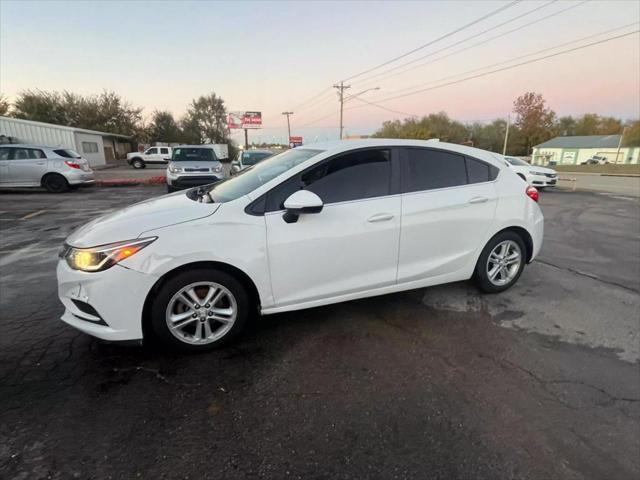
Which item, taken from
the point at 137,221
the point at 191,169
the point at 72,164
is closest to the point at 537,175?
the point at 191,169

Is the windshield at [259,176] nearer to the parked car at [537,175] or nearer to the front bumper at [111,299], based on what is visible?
the front bumper at [111,299]

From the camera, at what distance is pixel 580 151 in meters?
65.6

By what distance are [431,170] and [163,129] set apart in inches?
2095

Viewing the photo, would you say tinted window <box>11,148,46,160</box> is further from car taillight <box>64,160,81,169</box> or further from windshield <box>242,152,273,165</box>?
windshield <box>242,152,273,165</box>

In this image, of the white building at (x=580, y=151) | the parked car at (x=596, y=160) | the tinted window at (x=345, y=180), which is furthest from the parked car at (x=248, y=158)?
the parked car at (x=596, y=160)

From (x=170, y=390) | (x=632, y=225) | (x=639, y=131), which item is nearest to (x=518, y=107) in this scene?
(x=639, y=131)

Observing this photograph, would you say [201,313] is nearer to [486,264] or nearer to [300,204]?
[300,204]

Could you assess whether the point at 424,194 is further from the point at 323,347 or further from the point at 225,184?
the point at 225,184

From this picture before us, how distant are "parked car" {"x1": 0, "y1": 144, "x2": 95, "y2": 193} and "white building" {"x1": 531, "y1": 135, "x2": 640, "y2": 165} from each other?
70615mm

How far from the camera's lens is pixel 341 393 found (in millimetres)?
2291

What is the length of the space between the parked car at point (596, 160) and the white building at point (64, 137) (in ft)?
241

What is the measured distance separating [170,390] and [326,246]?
1.51 m

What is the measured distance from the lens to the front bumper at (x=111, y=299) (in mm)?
2381

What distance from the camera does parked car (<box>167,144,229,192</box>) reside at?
1112 cm
